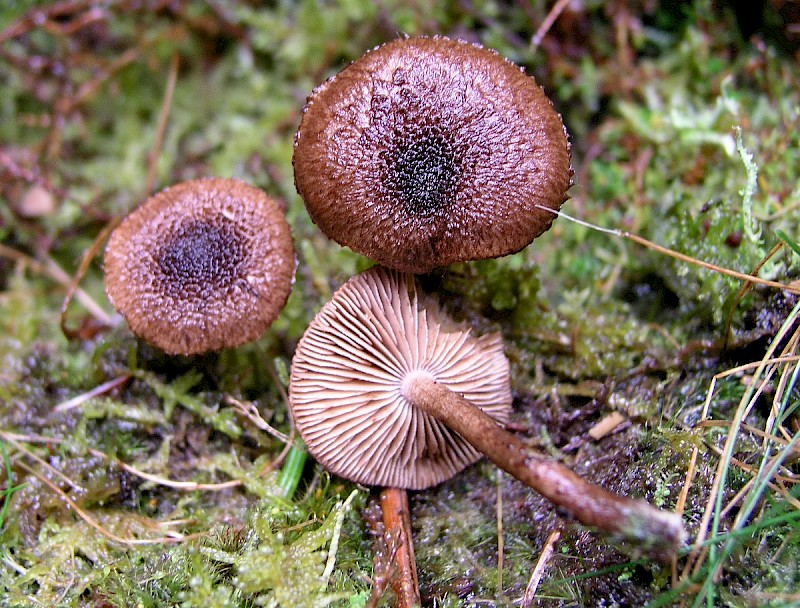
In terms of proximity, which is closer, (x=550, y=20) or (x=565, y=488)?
(x=565, y=488)

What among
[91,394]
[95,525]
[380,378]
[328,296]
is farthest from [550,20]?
[95,525]

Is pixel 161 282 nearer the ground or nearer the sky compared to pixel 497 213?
nearer the ground

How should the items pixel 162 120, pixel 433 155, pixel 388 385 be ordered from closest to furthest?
pixel 433 155
pixel 388 385
pixel 162 120

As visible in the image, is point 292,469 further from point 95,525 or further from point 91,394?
point 91,394

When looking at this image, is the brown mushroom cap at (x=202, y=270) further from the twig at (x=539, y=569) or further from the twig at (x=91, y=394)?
the twig at (x=539, y=569)

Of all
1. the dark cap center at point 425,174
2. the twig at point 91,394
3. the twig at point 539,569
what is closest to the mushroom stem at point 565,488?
the twig at point 539,569

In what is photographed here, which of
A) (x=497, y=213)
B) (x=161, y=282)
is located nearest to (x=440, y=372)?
(x=497, y=213)

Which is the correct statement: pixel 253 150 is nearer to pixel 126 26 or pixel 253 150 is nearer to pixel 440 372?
pixel 126 26
